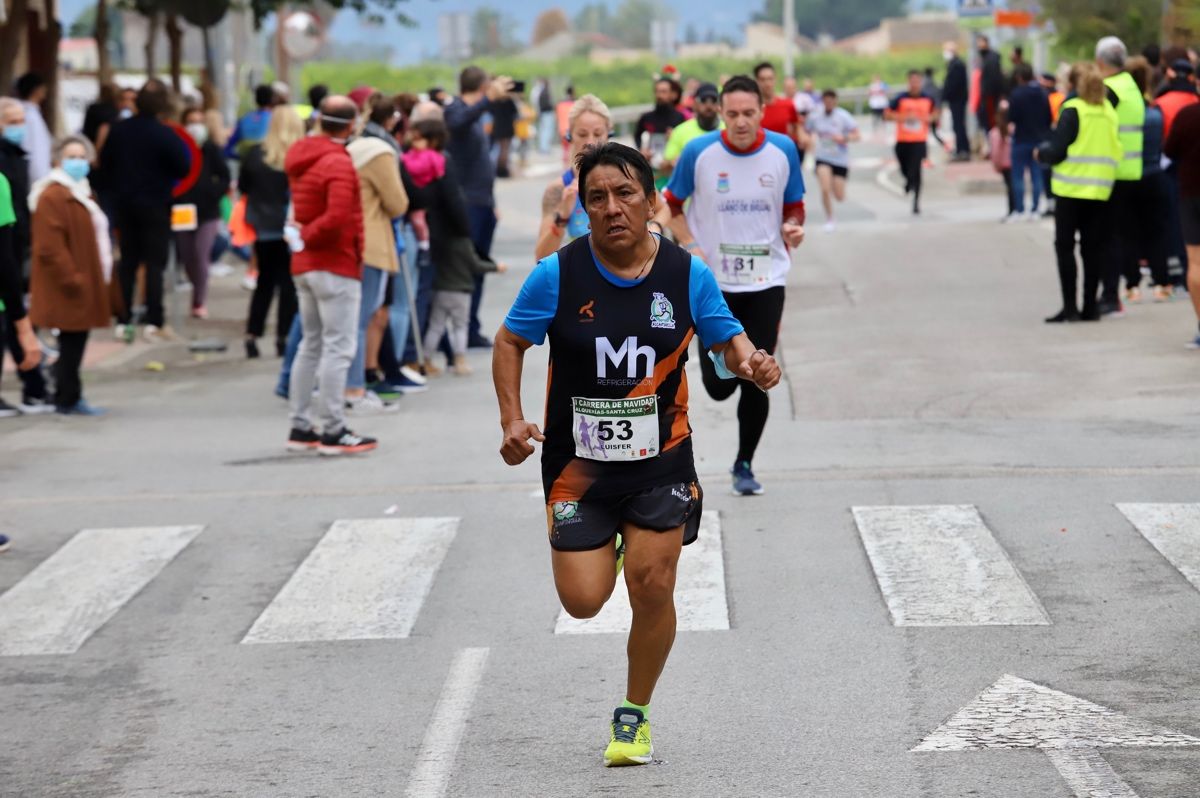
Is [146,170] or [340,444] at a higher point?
[146,170]

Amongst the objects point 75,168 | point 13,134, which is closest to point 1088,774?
point 75,168

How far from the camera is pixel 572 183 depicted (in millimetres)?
10469

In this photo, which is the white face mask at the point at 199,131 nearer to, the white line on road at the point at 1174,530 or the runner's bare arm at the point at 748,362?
the white line on road at the point at 1174,530

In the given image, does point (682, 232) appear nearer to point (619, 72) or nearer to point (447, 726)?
point (447, 726)

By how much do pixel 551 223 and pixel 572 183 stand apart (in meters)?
0.28

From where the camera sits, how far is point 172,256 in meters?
Result: 18.1

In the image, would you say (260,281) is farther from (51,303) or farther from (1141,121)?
(1141,121)

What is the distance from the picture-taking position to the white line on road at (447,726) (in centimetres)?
605

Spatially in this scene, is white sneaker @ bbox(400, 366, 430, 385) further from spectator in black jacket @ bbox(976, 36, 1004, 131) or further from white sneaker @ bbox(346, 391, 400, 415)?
spectator in black jacket @ bbox(976, 36, 1004, 131)

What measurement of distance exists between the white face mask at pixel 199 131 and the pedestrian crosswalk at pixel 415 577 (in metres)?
10.1

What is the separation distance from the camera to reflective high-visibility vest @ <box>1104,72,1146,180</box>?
1585cm

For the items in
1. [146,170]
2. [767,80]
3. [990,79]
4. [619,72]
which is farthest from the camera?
[619,72]

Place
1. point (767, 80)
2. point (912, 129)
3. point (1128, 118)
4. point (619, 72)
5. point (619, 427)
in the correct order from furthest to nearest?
point (619, 72) < point (912, 129) < point (767, 80) < point (1128, 118) < point (619, 427)

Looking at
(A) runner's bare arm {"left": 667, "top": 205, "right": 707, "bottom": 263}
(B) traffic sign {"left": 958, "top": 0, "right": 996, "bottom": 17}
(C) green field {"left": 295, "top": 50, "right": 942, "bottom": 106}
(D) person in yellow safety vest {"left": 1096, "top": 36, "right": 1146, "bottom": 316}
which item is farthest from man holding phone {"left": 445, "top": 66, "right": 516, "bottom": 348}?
(C) green field {"left": 295, "top": 50, "right": 942, "bottom": 106}
